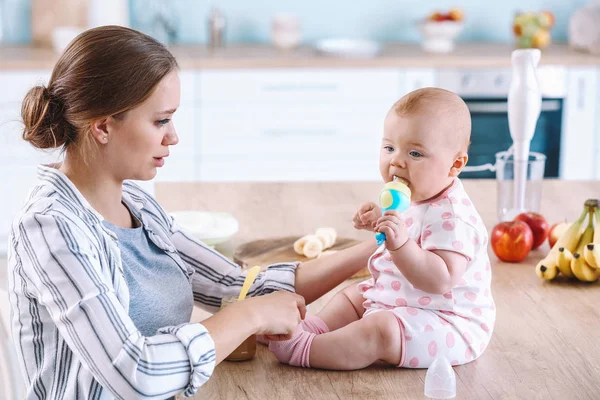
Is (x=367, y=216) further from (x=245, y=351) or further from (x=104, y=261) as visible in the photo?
(x=104, y=261)

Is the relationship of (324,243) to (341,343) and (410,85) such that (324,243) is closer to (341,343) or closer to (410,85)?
(341,343)

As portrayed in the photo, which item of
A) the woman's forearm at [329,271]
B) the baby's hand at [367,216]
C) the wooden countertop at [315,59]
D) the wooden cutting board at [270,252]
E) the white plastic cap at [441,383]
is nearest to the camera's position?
the white plastic cap at [441,383]

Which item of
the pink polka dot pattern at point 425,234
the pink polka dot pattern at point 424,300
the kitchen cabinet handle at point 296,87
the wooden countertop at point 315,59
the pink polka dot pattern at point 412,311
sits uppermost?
the wooden countertop at point 315,59

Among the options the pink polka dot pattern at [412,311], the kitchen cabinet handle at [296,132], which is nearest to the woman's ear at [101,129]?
the pink polka dot pattern at [412,311]

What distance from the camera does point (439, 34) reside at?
4469 millimetres

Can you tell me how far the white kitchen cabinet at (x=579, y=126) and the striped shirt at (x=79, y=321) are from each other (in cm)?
331

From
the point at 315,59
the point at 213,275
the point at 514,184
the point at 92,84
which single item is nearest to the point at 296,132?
the point at 315,59

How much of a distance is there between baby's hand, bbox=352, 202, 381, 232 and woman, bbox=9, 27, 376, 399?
186 millimetres

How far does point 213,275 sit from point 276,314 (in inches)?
12.9

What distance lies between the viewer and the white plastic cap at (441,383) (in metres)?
1.37

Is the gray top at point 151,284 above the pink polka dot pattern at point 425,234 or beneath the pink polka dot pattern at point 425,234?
beneath

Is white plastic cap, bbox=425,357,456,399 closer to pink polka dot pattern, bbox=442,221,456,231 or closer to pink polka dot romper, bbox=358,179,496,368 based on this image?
pink polka dot romper, bbox=358,179,496,368

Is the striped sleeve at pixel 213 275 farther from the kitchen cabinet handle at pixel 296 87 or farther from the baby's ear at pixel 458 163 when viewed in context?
the kitchen cabinet handle at pixel 296 87

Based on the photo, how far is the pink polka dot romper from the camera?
4.77 ft
